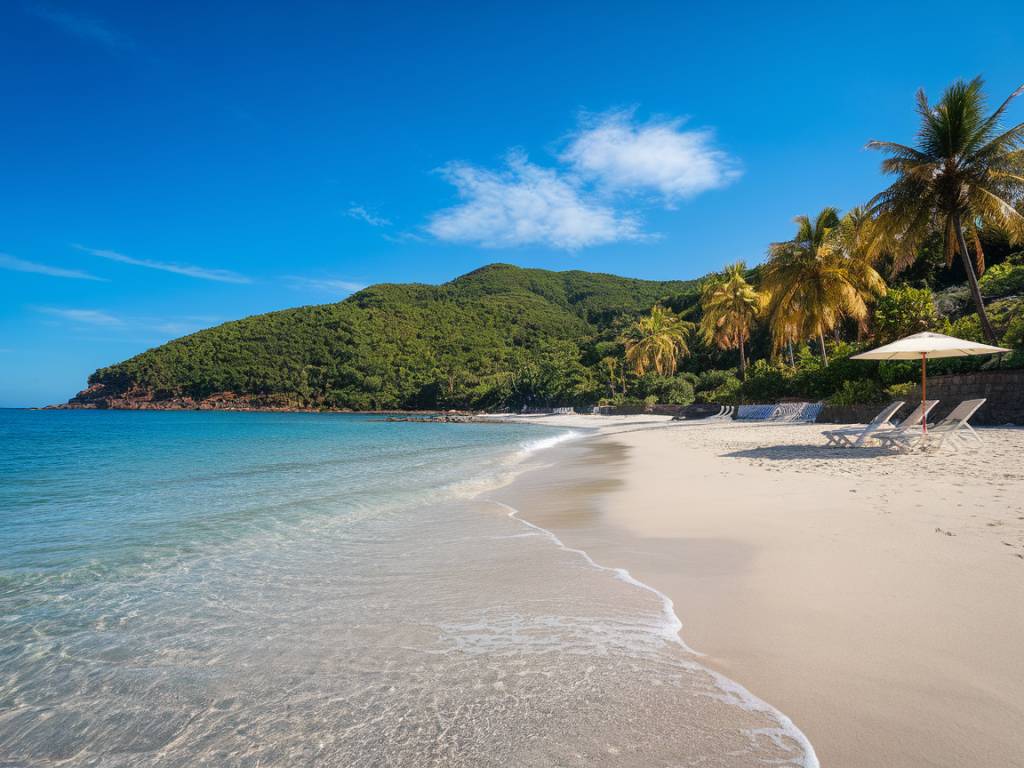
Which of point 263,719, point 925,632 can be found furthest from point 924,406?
point 263,719

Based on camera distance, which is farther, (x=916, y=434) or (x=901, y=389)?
(x=901, y=389)

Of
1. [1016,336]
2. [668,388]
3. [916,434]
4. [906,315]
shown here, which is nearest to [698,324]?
[668,388]

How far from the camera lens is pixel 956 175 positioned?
16.7m

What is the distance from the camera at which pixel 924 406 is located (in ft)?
34.3

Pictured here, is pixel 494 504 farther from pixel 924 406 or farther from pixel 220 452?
pixel 220 452

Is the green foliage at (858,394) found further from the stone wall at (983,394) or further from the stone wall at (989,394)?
the stone wall at (989,394)

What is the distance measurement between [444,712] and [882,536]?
3.94m

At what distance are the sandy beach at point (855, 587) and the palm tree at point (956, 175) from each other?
39.9 ft

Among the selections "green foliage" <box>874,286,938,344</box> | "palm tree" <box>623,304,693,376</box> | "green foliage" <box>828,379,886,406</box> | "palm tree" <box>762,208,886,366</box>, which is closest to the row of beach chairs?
"green foliage" <box>828,379,886,406</box>

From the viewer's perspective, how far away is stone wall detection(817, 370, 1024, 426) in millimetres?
13102

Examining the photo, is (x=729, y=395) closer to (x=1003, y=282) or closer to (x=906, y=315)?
(x=906, y=315)

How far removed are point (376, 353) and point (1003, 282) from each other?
8647cm

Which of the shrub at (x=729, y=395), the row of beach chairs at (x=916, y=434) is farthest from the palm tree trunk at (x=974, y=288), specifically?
the shrub at (x=729, y=395)

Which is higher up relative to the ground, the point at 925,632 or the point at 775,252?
the point at 775,252
